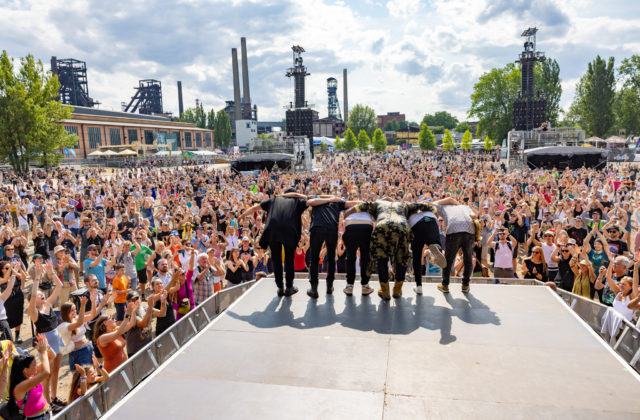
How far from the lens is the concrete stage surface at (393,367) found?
286cm

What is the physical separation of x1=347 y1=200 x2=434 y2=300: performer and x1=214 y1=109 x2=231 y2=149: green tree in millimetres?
98208

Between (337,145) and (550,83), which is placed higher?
(550,83)

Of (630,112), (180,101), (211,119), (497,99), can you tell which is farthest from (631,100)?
(180,101)

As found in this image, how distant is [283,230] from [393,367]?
216 cm

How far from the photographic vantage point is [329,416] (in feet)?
9.16

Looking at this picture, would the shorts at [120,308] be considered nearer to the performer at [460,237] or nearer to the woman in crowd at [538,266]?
the performer at [460,237]

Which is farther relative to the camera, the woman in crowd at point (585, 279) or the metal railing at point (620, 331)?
the woman in crowd at point (585, 279)

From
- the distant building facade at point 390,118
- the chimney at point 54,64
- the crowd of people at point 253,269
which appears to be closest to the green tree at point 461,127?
the distant building facade at point 390,118

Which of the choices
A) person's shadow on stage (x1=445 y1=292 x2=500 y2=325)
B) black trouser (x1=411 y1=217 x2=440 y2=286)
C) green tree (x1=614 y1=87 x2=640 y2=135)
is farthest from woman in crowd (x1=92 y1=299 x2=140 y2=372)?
green tree (x1=614 y1=87 x2=640 y2=135)

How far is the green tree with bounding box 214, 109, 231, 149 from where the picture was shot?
98500 millimetres

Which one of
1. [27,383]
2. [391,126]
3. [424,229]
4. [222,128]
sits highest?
[391,126]

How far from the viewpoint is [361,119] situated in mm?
97000

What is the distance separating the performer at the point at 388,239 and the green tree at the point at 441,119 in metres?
178

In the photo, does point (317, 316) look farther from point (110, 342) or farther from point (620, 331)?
point (620, 331)
